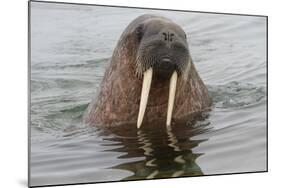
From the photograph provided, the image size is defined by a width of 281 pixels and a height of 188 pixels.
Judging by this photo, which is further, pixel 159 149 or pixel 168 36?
pixel 159 149

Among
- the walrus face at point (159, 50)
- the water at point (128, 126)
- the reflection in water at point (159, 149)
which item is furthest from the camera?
the reflection in water at point (159, 149)


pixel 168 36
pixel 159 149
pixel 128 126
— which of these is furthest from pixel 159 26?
pixel 159 149

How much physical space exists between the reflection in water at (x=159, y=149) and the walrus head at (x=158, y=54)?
0.45 ft

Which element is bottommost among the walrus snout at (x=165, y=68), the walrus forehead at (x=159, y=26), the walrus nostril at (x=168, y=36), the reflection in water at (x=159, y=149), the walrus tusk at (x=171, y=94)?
the reflection in water at (x=159, y=149)

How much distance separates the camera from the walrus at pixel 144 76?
13.6ft

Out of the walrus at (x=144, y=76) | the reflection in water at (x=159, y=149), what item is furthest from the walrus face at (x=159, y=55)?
the reflection in water at (x=159, y=149)

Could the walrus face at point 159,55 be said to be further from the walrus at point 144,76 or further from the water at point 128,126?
the water at point 128,126

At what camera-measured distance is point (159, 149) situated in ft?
14.3

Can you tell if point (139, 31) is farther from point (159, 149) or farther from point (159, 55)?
point (159, 149)

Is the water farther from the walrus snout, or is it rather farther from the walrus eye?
the walrus snout

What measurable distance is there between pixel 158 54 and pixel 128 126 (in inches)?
24.0

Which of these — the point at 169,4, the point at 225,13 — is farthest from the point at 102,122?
the point at 225,13

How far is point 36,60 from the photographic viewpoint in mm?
3943

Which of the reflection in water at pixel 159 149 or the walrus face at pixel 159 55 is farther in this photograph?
the reflection in water at pixel 159 149
